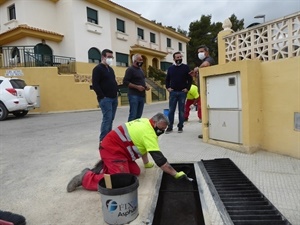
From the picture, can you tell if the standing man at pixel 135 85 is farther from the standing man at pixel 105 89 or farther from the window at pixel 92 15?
the window at pixel 92 15

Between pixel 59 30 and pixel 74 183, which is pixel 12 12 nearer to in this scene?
pixel 59 30

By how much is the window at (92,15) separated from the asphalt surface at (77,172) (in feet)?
49.4

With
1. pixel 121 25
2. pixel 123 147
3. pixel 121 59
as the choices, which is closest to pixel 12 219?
pixel 123 147

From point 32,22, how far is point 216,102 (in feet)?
52.3

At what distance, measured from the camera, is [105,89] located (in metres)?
4.43

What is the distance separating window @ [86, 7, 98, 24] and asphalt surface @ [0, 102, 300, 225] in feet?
49.4

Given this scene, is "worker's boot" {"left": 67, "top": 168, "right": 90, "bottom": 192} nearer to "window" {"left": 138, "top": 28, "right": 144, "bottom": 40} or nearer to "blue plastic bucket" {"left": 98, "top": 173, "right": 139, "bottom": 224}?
"blue plastic bucket" {"left": 98, "top": 173, "right": 139, "bottom": 224}

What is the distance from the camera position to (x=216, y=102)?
464 centimetres

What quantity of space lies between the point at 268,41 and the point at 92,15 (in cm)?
1706

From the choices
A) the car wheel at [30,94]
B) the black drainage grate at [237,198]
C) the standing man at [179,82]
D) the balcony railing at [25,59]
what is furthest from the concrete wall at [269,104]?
the balcony railing at [25,59]

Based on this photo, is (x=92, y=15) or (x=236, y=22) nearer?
(x=92, y=15)

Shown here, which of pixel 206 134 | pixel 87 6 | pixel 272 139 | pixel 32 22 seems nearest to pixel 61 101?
pixel 32 22

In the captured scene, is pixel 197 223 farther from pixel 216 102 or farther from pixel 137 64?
pixel 137 64

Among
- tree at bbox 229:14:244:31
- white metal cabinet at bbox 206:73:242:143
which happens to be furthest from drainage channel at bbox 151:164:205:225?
tree at bbox 229:14:244:31
